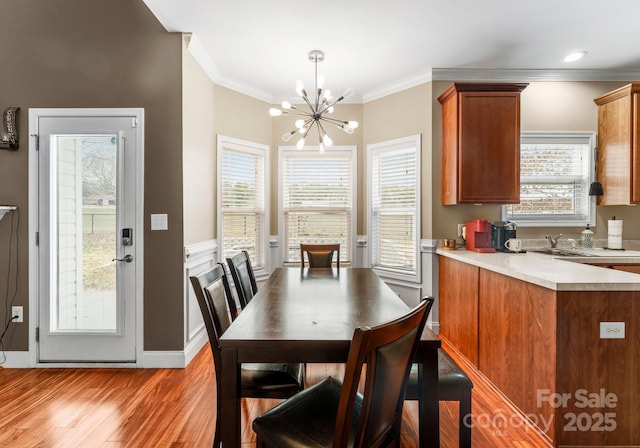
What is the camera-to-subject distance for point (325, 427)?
4.09 ft

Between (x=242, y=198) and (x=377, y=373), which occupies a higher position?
(x=242, y=198)

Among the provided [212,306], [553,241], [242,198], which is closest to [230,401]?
[212,306]

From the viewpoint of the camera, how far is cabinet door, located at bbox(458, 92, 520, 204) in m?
3.12

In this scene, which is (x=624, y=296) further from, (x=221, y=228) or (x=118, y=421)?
(x=221, y=228)

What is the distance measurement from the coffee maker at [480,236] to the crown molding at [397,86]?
5.39 feet

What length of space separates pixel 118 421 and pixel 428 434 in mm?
1907

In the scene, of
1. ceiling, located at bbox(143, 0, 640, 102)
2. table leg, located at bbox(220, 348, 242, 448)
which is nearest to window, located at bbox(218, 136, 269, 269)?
ceiling, located at bbox(143, 0, 640, 102)

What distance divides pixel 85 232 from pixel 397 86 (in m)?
3.51

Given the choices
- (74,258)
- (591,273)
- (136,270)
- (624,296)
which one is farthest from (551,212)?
(74,258)

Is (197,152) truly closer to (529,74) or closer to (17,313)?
(17,313)

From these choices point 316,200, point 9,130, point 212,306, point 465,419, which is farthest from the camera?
point 316,200

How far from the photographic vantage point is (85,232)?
2.81 meters

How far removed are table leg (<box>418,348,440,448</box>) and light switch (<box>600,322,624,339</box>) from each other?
113 cm

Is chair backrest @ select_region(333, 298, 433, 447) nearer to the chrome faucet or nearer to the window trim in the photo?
the window trim
